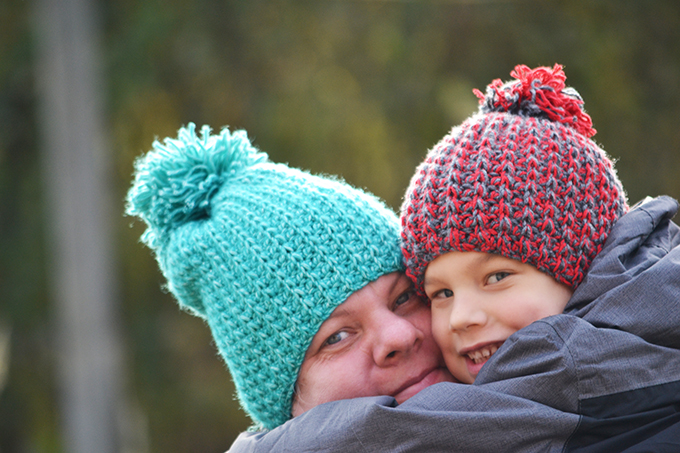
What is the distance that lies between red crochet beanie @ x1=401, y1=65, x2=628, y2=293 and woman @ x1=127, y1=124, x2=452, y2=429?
156mm

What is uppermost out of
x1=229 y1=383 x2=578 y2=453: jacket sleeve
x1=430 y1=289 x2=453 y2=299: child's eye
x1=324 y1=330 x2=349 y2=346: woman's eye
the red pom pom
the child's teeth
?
the red pom pom

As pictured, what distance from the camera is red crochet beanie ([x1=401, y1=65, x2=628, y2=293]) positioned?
1431 millimetres

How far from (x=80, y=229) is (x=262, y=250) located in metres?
3.52

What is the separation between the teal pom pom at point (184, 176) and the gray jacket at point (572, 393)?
0.73 metres

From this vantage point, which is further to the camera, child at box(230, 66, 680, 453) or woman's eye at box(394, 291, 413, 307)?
woman's eye at box(394, 291, 413, 307)

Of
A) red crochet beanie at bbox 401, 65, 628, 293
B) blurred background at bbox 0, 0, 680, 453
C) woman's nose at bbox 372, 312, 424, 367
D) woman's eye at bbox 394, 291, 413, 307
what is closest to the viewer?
red crochet beanie at bbox 401, 65, 628, 293

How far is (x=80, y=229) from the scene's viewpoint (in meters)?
4.73

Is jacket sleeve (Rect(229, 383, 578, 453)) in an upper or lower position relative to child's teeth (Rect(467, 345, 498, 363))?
lower

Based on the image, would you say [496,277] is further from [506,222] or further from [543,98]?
[543,98]

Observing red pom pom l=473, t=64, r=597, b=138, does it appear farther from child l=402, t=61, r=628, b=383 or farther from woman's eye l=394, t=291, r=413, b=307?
woman's eye l=394, t=291, r=413, b=307

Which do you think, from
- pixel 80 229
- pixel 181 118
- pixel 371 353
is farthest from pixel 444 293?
pixel 181 118

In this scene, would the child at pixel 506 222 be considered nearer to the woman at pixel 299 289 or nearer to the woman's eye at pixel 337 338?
the woman at pixel 299 289

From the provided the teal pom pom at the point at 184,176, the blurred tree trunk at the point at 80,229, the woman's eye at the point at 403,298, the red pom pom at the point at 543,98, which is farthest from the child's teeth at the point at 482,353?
the blurred tree trunk at the point at 80,229

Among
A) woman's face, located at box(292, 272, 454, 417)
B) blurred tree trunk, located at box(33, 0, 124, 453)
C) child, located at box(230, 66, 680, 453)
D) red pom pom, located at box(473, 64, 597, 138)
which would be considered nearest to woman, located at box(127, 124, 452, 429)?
woman's face, located at box(292, 272, 454, 417)
